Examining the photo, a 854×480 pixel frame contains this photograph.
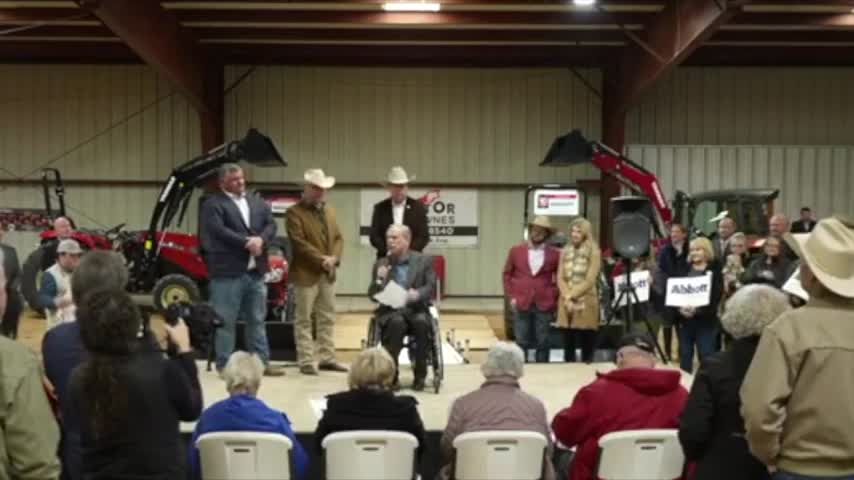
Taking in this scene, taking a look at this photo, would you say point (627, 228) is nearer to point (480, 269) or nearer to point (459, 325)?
point (459, 325)

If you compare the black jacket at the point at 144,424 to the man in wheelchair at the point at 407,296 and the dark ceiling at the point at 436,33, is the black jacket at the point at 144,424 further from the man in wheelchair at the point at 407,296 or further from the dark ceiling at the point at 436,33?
the dark ceiling at the point at 436,33

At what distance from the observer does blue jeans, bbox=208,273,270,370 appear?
6.64 meters

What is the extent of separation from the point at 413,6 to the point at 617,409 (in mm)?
9171

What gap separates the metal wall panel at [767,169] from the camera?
1633cm

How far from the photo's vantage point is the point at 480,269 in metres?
16.6

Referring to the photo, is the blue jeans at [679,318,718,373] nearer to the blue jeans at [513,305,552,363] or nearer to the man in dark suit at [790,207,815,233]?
the blue jeans at [513,305,552,363]

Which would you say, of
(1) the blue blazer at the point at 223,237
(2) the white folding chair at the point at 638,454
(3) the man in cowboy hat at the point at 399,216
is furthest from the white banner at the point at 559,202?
(2) the white folding chair at the point at 638,454

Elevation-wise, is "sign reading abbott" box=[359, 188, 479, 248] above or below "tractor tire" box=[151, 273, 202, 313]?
above

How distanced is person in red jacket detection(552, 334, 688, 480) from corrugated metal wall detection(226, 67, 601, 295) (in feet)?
40.2

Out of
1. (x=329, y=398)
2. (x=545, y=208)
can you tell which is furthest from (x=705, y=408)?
(x=545, y=208)

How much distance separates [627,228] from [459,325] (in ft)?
15.1

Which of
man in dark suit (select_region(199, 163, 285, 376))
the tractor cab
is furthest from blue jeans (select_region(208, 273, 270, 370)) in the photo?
the tractor cab

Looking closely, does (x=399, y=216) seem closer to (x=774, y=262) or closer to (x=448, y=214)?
(x=774, y=262)

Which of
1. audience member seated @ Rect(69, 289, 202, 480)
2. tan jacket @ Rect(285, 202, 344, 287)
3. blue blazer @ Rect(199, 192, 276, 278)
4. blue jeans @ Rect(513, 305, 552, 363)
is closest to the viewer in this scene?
audience member seated @ Rect(69, 289, 202, 480)
